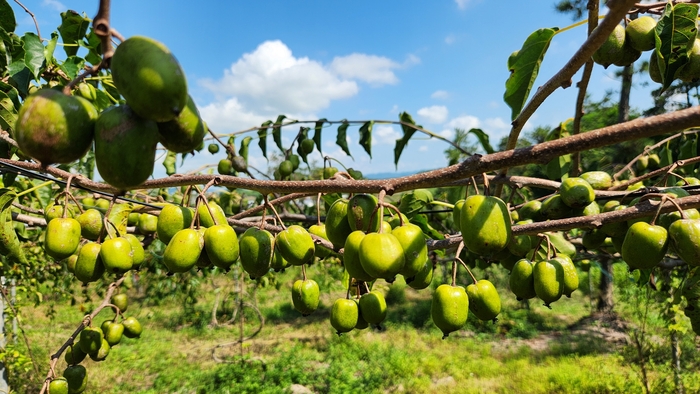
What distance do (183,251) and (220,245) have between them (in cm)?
12

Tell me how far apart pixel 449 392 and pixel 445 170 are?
7621mm

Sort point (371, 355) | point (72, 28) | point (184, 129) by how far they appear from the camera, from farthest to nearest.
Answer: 1. point (371, 355)
2. point (72, 28)
3. point (184, 129)

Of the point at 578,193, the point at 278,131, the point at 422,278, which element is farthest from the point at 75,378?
the point at 578,193

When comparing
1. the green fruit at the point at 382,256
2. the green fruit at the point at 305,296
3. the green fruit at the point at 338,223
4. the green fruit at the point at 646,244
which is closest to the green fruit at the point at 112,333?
the green fruit at the point at 305,296

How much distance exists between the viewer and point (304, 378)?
26.2ft

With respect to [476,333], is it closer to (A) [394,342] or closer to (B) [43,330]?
(A) [394,342]

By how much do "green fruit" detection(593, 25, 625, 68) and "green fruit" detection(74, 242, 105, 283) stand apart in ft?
6.98

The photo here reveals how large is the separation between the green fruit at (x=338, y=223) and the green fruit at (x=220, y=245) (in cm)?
34

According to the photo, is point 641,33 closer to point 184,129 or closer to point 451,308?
point 451,308

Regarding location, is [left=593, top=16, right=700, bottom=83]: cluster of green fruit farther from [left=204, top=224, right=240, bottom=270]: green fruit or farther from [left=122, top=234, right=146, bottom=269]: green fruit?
[left=122, top=234, right=146, bottom=269]: green fruit

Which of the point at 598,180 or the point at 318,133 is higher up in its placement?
the point at 318,133

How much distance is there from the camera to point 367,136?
3.09 metres

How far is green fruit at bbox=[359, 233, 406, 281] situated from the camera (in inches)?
42.4

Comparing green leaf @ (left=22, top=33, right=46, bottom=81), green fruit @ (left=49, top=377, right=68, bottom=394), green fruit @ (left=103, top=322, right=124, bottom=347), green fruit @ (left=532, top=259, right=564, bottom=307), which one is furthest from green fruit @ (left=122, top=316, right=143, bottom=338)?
green fruit @ (left=532, top=259, right=564, bottom=307)
